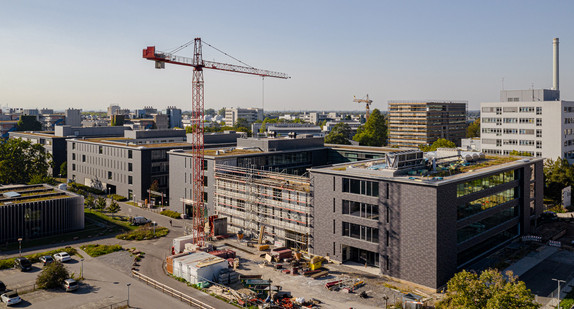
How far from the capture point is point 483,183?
57.5 metres

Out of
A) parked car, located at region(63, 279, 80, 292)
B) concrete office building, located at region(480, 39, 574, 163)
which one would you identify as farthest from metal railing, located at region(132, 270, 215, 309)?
concrete office building, located at region(480, 39, 574, 163)

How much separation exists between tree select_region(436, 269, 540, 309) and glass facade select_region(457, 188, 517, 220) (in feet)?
59.9

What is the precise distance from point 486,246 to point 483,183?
9.30 metres

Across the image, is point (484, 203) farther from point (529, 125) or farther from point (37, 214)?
point (529, 125)

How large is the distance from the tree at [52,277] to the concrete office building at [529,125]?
109356 millimetres

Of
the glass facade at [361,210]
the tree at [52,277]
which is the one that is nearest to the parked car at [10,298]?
the tree at [52,277]

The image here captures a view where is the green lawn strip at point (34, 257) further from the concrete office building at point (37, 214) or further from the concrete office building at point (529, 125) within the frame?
the concrete office building at point (529, 125)

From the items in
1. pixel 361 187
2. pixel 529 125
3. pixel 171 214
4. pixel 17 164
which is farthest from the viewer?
pixel 529 125

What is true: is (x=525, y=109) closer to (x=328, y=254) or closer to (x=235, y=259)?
(x=328, y=254)

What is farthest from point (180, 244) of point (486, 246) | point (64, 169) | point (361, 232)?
point (64, 169)

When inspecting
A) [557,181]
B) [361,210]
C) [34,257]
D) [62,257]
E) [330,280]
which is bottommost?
[330,280]

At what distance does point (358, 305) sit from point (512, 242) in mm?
34769

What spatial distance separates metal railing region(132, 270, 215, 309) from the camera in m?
45.0

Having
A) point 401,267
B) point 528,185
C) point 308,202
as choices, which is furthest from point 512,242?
point 308,202
